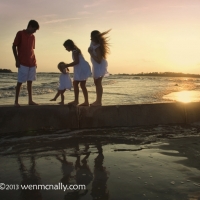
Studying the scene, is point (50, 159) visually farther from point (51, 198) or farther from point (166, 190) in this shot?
point (166, 190)

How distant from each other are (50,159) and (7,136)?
166 cm

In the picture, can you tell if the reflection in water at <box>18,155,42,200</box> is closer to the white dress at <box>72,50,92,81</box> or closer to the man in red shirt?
the man in red shirt

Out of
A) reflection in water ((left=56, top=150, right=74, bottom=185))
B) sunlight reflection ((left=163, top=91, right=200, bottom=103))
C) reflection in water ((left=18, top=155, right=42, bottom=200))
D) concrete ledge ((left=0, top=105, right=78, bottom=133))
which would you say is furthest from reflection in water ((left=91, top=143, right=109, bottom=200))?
sunlight reflection ((left=163, top=91, right=200, bottom=103))

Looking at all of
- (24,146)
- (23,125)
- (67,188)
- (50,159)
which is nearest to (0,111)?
(23,125)

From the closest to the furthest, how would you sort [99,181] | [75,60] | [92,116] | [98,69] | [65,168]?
1. [99,181]
2. [65,168]
3. [92,116]
4. [75,60]
5. [98,69]

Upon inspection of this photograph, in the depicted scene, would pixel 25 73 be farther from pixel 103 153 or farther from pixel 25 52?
pixel 103 153

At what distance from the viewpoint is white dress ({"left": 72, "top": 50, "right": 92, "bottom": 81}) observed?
6.30 metres

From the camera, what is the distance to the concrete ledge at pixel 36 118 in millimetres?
5066

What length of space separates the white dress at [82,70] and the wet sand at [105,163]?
166 cm

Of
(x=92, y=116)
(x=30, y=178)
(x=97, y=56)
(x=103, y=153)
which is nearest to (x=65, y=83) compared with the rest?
(x=97, y=56)

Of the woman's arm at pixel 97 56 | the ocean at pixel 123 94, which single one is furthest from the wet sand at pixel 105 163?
the ocean at pixel 123 94

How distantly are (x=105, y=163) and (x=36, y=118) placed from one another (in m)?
2.29

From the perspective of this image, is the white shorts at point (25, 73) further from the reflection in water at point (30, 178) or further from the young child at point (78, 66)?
the reflection in water at point (30, 178)

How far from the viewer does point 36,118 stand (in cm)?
520
